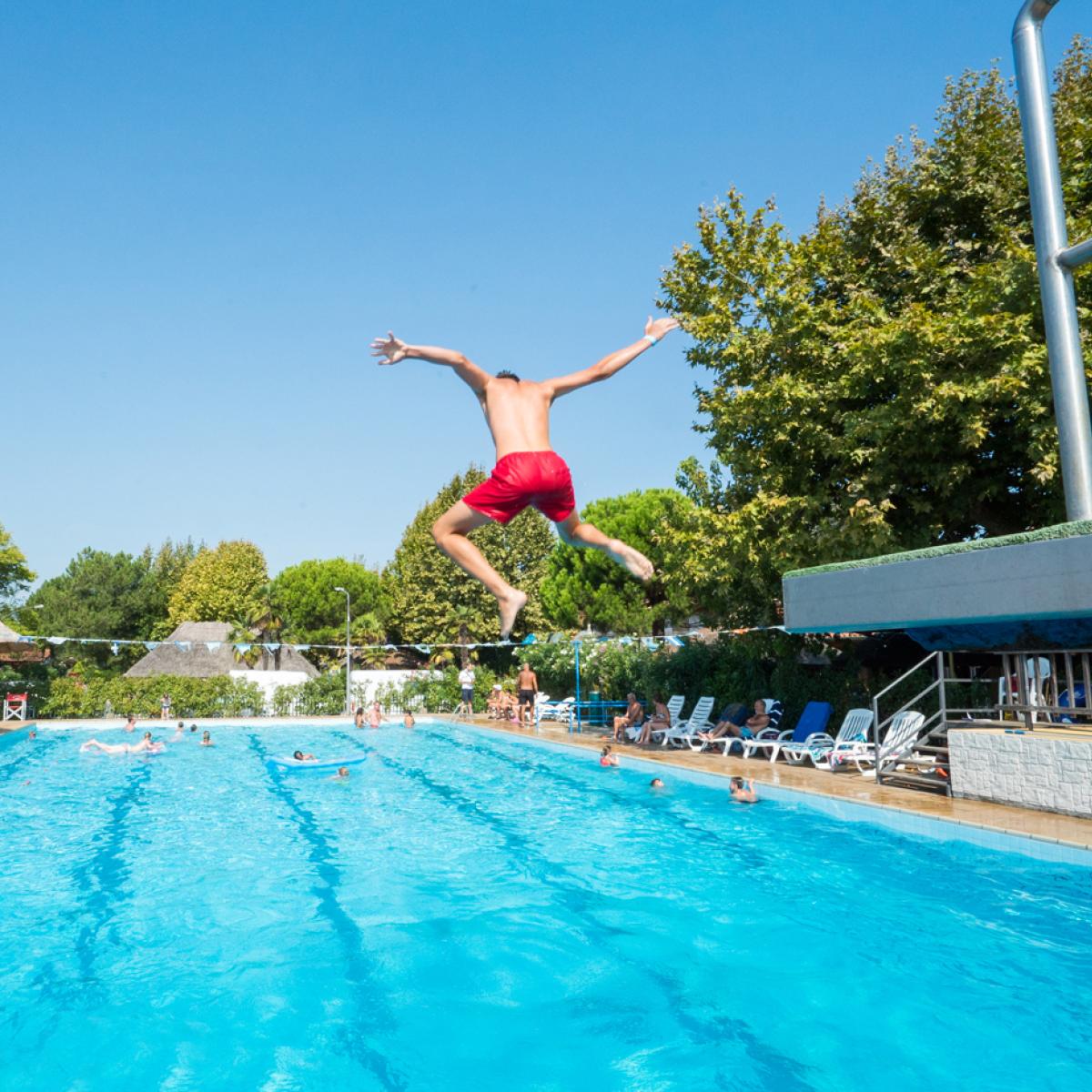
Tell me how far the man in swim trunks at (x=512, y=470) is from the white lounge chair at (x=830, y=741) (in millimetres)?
11760

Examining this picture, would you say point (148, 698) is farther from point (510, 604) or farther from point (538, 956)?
point (510, 604)

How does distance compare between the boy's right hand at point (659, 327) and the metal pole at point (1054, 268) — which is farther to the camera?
the metal pole at point (1054, 268)

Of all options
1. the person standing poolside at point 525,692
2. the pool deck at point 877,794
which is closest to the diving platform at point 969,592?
the pool deck at point 877,794

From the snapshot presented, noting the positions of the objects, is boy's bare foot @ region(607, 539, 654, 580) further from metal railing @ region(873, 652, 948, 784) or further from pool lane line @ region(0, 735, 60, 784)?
pool lane line @ region(0, 735, 60, 784)

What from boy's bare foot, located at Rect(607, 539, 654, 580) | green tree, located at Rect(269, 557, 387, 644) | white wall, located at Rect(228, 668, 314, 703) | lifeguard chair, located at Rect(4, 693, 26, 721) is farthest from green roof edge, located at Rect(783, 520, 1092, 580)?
green tree, located at Rect(269, 557, 387, 644)

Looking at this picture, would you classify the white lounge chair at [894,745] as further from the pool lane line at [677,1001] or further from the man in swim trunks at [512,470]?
the man in swim trunks at [512,470]

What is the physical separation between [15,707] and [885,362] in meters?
27.4

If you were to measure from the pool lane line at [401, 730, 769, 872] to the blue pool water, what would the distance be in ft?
0.28

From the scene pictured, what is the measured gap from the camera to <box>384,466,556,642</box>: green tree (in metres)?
44.4

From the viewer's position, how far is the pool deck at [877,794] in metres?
8.96

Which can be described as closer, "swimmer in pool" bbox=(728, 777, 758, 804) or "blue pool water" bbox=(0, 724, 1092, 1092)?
"blue pool water" bbox=(0, 724, 1092, 1092)

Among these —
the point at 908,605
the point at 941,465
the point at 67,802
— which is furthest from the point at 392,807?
the point at 941,465

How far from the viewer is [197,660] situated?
43.0 meters

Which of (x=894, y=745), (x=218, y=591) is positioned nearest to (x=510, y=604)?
(x=894, y=745)
